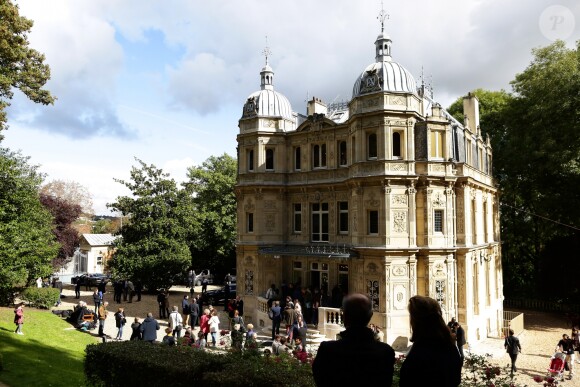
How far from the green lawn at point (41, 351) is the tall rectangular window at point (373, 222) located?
46.5 ft

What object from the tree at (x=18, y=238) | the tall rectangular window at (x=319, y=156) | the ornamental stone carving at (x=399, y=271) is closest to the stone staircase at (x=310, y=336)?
the ornamental stone carving at (x=399, y=271)

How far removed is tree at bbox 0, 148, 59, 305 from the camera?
71.2 ft

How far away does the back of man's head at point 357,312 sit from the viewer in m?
3.80

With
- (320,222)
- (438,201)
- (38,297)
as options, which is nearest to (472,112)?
(438,201)

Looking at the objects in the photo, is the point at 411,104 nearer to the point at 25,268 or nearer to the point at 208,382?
the point at 208,382

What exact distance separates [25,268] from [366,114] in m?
19.6

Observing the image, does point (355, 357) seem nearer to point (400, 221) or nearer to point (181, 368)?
point (181, 368)

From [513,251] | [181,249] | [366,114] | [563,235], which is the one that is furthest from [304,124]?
[513,251]

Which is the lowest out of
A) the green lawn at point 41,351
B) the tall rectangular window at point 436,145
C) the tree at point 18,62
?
the green lawn at point 41,351

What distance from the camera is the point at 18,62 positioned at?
19938 millimetres

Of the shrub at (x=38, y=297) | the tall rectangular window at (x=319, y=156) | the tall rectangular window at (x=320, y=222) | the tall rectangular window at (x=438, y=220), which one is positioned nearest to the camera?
the tall rectangular window at (x=438, y=220)

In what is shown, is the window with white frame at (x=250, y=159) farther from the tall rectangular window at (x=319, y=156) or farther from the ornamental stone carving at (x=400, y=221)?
the ornamental stone carving at (x=400, y=221)

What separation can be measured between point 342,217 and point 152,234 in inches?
651

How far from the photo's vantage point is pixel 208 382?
344 inches
